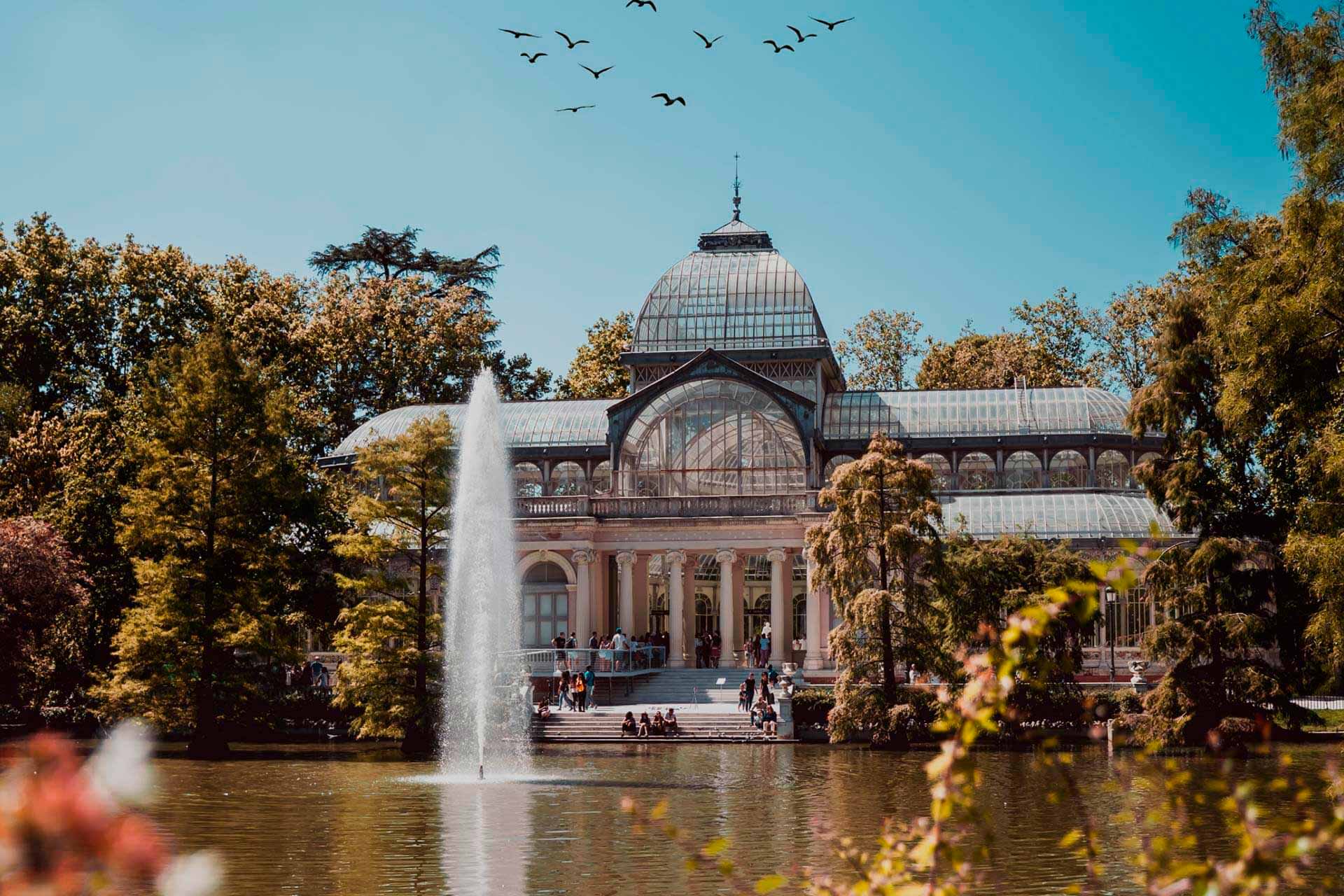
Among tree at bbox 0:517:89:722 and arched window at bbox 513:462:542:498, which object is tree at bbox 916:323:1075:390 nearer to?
arched window at bbox 513:462:542:498

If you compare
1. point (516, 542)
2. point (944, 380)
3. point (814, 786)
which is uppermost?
point (944, 380)

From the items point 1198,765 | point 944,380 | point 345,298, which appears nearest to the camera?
point 1198,765

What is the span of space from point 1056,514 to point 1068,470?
156 inches

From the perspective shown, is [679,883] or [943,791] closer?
[943,791]

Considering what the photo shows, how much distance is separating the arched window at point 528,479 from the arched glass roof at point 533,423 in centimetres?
94

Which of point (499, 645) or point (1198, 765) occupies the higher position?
point (499, 645)

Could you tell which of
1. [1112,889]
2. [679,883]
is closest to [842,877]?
[679,883]

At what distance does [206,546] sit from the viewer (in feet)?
135

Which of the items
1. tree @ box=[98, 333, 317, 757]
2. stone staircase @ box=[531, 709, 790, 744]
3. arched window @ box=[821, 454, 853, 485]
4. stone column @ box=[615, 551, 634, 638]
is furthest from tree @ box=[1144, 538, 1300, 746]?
stone column @ box=[615, 551, 634, 638]

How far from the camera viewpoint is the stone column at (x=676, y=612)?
57.2 meters

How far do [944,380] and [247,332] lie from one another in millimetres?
35302

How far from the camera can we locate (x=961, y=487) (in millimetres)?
60250

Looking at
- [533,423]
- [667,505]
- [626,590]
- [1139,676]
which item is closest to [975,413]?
[667,505]

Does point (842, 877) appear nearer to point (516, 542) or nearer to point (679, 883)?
point (679, 883)
